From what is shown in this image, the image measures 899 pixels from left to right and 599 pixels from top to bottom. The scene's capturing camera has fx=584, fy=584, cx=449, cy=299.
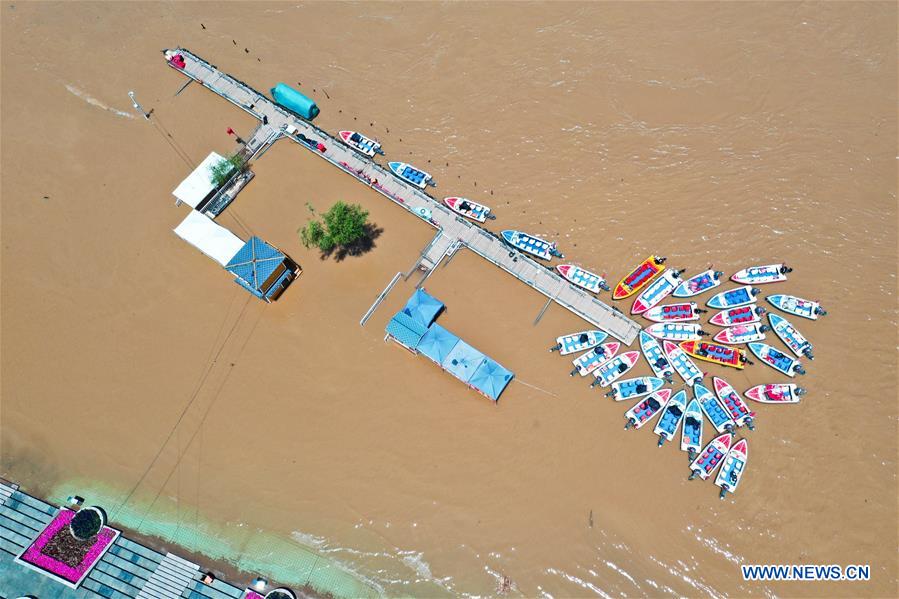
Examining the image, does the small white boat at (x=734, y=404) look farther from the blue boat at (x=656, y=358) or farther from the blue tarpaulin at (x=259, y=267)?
the blue tarpaulin at (x=259, y=267)

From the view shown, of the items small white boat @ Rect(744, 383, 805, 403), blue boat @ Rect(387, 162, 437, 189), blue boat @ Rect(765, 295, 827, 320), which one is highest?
blue boat @ Rect(765, 295, 827, 320)

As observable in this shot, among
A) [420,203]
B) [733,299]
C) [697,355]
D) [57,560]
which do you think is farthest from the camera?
[420,203]

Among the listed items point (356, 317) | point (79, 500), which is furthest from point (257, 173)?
point (79, 500)

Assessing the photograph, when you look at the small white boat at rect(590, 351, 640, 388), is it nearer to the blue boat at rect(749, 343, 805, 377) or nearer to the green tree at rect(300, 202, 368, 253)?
the blue boat at rect(749, 343, 805, 377)

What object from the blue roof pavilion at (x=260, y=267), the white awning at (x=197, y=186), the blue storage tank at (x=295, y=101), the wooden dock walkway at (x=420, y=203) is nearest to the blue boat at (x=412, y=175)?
the wooden dock walkway at (x=420, y=203)

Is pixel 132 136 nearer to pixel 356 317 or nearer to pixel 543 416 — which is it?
pixel 356 317

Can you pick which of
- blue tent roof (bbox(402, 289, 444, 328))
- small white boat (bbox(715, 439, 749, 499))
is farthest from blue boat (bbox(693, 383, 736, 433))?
blue tent roof (bbox(402, 289, 444, 328))

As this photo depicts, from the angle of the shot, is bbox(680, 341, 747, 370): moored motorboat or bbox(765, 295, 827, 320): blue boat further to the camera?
bbox(765, 295, 827, 320): blue boat

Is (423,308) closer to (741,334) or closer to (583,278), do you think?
(583,278)

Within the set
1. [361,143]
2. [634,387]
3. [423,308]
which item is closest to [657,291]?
[634,387]
